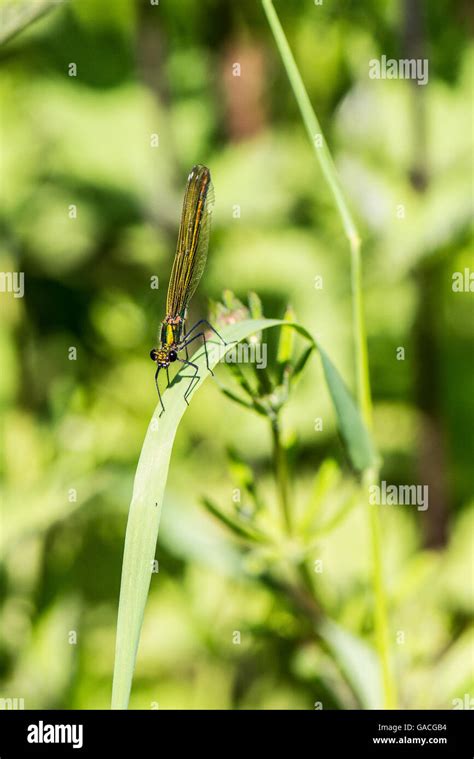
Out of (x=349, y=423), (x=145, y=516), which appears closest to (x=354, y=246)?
(x=349, y=423)

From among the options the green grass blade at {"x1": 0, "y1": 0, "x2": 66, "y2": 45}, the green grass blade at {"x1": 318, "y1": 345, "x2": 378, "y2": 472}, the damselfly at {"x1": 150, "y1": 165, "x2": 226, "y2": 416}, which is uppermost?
the green grass blade at {"x1": 0, "y1": 0, "x2": 66, "y2": 45}

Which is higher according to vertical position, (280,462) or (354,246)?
(354,246)

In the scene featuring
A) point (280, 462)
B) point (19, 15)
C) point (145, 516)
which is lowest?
point (145, 516)

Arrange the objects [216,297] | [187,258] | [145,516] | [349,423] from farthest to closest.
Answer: [216,297]
[187,258]
[349,423]
[145,516]

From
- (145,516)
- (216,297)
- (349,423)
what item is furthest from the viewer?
(216,297)

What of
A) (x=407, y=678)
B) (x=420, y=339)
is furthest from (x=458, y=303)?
(x=407, y=678)

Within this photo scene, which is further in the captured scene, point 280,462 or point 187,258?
point 187,258

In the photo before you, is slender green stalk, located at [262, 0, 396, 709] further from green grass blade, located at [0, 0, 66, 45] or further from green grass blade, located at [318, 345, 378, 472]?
green grass blade, located at [0, 0, 66, 45]

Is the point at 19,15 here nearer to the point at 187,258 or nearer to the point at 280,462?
the point at 187,258

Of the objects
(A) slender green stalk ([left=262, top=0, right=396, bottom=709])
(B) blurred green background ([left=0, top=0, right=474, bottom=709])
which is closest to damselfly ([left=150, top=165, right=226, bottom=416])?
(A) slender green stalk ([left=262, top=0, right=396, bottom=709])
